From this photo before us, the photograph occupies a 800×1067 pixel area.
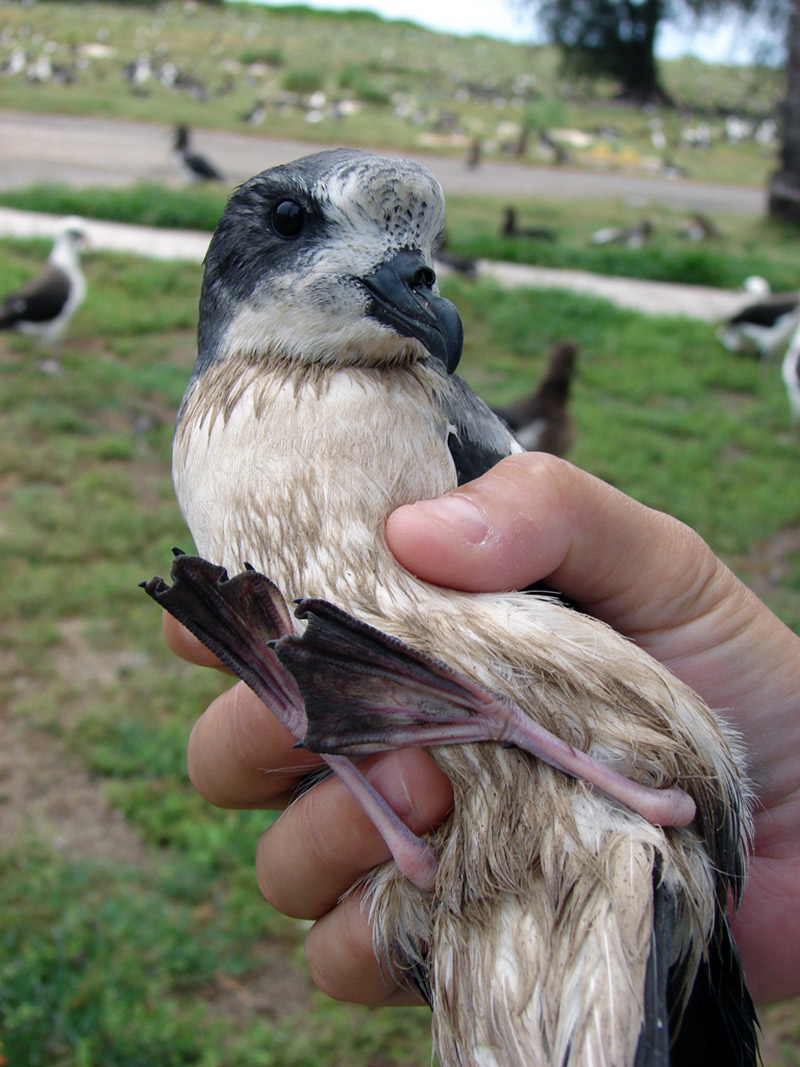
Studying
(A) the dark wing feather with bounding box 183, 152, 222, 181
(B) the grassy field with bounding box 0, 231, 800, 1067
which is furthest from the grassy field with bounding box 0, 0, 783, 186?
(B) the grassy field with bounding box 0, 231, 800, 1067

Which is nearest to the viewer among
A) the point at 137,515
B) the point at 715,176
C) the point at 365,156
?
the point at 365,156

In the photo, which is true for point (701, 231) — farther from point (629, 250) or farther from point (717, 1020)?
point (717, 1020)

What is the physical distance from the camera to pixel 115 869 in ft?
12.3

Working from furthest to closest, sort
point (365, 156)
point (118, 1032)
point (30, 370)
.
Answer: point (30, 370)
point (118, 1032)
point (365, 156)

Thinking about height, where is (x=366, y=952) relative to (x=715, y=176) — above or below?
below

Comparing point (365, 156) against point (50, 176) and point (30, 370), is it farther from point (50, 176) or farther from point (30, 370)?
point (50, 176)

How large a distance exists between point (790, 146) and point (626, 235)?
11.7 ft

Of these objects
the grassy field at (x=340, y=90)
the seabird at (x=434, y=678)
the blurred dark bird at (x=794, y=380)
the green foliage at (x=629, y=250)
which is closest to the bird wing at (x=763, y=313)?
the blurred dark bird at (x=794, y=380)

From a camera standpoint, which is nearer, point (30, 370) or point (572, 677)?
point (572, 677)

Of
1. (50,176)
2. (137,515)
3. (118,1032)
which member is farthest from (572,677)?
(50,176)

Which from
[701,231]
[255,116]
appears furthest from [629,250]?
[255,116]

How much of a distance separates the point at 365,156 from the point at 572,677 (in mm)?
1206

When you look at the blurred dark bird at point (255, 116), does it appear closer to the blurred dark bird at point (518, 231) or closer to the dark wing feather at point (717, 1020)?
the blurred dark bird at point (518, 231)

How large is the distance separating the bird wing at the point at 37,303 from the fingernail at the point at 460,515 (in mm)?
7581
